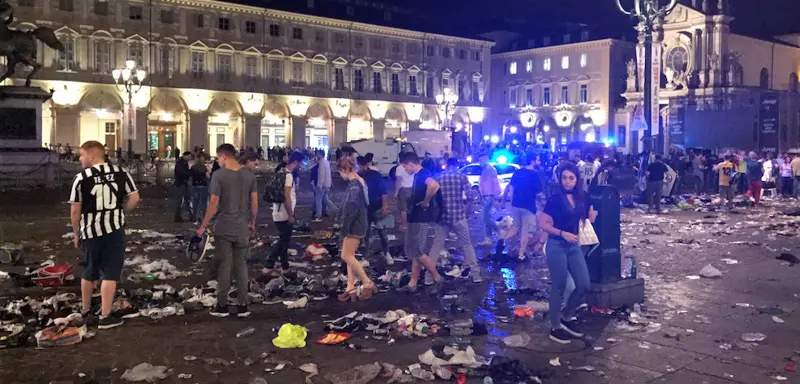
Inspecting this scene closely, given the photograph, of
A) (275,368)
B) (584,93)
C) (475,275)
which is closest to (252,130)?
(584,93)

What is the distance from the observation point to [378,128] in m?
68.4

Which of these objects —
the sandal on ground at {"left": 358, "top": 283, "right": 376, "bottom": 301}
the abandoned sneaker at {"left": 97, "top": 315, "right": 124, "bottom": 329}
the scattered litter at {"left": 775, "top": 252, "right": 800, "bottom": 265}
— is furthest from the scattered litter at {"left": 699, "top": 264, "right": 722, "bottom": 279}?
the abandoned sneaker at {"left": 97, "top": 315, "right": 124, "bottom": 329}

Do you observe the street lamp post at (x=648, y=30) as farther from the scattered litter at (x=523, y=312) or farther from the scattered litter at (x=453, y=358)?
the scattered litter at (x=453, y=358)

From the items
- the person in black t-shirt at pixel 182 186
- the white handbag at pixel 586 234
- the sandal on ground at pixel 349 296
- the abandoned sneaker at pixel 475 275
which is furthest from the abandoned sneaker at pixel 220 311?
the person in black t-shirt at pixel 182 186

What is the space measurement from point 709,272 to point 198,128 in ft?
168

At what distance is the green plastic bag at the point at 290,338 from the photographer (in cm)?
686

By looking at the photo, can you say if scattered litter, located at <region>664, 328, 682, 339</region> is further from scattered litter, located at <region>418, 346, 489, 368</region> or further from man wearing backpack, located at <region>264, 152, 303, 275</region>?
man wearing backpack, located at <region>264, 152, 303, 275</region>

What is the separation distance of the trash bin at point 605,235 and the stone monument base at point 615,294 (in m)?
0.10

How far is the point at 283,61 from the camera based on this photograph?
203ft

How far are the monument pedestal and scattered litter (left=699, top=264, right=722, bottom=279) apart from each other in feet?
80.4

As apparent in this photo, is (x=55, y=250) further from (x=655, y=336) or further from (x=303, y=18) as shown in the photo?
(x=303, y=18)

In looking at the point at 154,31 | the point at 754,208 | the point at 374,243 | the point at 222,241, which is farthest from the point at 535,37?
the point at 222,241

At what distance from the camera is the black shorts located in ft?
24.1

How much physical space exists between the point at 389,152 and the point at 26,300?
33.2m
